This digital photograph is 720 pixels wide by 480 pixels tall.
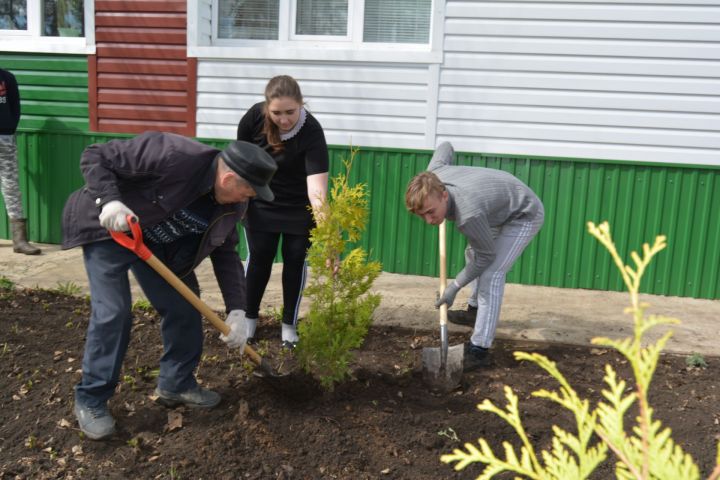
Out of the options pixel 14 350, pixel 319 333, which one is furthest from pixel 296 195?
pixel 14 350

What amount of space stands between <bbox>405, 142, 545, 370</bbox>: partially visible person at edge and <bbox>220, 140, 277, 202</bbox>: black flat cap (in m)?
1.24

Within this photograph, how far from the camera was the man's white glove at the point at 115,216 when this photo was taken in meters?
2.89

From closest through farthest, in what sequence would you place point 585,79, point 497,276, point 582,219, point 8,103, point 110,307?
1. point 110,307
2. point 497,276
3. point 585,79
4. point 582,219
5. point 8,103

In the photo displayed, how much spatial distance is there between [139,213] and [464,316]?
2693mm

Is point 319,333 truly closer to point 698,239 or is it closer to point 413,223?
point 413,223

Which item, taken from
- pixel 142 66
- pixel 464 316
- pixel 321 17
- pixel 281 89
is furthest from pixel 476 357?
pixel 142 66

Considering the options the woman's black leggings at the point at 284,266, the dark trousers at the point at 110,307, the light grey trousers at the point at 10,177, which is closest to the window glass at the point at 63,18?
the light grey trousers at the point at 10,177

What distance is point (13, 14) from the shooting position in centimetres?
746

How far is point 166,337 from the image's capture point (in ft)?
11.5

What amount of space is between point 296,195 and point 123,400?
5.15 feet

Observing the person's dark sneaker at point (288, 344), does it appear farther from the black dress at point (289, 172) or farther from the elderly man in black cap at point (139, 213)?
the elderly man in black cap at point (139, 213)

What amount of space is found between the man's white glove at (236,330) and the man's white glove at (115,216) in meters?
0.77

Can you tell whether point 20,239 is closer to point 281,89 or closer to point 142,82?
point 142,82

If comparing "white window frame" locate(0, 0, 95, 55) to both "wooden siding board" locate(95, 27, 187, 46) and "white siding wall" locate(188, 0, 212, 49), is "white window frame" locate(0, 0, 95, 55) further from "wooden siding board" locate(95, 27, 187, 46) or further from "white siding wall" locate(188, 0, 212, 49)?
"white siding wall" locate(188, 0, 212, 49)
